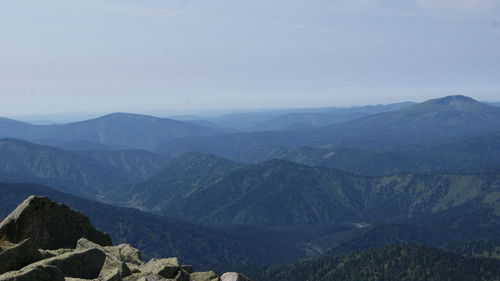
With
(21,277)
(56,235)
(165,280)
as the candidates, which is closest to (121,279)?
(165,280)

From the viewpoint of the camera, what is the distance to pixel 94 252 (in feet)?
123

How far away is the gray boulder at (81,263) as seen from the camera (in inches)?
1374

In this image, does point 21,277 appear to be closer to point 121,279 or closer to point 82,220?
point 121,279

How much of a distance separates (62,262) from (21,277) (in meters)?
8.03

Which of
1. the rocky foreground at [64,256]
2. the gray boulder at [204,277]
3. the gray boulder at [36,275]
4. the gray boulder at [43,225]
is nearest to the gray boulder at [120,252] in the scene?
the rocky foreground at [64,256]

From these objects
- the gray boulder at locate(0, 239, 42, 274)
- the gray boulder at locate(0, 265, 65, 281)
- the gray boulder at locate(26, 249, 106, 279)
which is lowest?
the gray boulder at locate(26, 249, 106, 279)

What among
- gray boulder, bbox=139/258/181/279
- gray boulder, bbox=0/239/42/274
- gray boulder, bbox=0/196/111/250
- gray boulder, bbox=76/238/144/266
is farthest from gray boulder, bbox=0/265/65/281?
gray boulder, bbox=0/196/111/250

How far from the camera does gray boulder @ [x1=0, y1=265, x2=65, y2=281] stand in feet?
89.1

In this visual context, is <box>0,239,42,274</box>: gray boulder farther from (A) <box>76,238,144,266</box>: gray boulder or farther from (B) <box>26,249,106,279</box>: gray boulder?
(A) <box>76,238,144,266</box>: gray boulder

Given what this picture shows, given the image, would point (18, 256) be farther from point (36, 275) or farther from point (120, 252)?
point (120, 252)

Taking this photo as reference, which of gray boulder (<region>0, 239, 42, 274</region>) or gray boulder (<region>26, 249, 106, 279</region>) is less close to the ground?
gray boulder (<region>0, 239, 42, 274</region>)

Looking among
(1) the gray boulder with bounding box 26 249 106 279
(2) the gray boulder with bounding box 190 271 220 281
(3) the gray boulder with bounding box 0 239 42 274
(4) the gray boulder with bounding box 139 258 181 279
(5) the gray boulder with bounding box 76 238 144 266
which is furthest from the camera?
(5) the gray boulder with bounding box 76 238 144 266

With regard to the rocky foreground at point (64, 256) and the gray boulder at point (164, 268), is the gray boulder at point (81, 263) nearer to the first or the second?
the rocky foreground at point (64, 256)

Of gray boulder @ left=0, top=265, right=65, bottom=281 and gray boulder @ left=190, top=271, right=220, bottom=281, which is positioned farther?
gray boulder @ left=190, top=271, right=220, bottom=281
